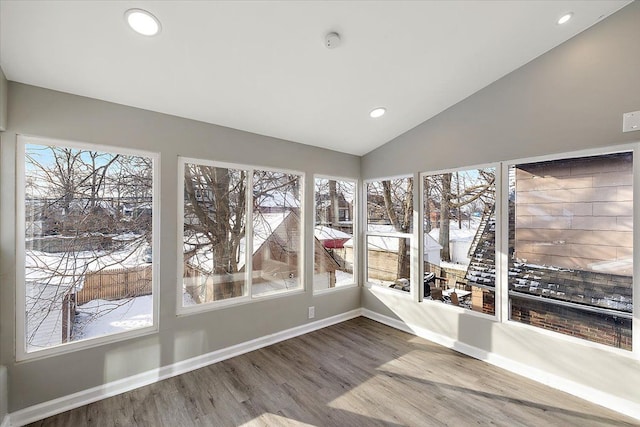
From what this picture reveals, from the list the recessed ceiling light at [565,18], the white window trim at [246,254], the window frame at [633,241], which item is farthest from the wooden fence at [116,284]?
the recessed ceiling light at [565,18]

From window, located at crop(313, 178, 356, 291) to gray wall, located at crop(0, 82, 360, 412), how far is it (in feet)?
0.62

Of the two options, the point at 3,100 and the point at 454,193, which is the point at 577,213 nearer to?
the point at 454,193

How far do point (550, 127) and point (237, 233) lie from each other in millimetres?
3273

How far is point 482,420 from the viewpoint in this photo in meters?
2.08

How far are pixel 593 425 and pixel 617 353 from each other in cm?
60

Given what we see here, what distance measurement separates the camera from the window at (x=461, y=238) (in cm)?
297

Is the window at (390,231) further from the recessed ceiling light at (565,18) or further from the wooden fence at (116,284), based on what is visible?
the wooden fence at (116,284)

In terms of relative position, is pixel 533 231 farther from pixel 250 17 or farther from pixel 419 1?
pixel 250 17

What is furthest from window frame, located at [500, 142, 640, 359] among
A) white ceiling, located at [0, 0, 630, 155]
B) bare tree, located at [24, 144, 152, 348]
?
bare tree, located at [24, 144, 152, 348]

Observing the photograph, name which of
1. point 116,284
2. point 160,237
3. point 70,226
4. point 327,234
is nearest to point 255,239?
point 160,237

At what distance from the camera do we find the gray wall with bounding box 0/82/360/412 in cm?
202

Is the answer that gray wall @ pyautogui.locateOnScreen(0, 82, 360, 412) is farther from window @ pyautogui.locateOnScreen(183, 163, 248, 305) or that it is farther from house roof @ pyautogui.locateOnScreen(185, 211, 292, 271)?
house roof @ pyautogui.locateOnScreen(185, 211, 292, 271)

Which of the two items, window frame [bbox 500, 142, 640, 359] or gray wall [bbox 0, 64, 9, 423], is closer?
gray wall [bbox 0, 64, 9, 423]

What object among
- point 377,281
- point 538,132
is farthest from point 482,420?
point 538,132
